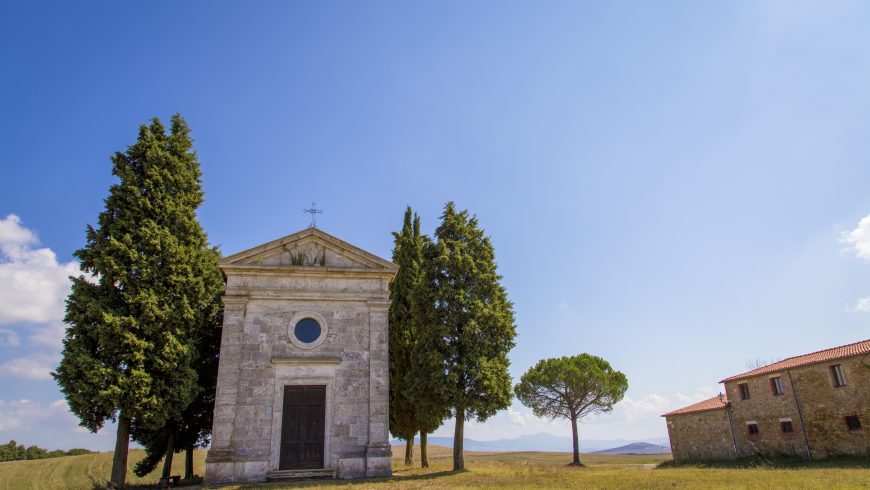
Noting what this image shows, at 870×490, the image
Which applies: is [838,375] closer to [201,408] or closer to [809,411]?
[809,411]

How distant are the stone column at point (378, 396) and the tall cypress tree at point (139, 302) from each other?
20.0 feet

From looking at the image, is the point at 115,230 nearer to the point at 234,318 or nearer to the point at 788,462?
the point at 234,318

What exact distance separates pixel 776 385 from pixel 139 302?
2982 centimetres

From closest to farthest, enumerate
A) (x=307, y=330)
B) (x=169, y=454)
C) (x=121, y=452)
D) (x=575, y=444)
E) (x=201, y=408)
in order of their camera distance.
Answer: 1. (x=121, y=452)
2. (x=307, y=330)
3. (x=169, y=454)
4. (x=201, y=408)
5. (x=575, y=444)

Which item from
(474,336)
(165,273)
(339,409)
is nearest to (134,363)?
(165,273)

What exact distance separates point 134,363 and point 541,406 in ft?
89.8

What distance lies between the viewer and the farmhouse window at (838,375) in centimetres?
2214

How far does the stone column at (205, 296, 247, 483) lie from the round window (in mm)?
1842

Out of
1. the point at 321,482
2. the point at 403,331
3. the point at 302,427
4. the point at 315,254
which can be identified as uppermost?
the point at 315,254

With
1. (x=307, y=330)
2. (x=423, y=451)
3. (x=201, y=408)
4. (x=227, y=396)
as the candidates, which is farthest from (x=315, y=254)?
(x=423, y=451)

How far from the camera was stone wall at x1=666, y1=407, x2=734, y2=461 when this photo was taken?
28.2 meters

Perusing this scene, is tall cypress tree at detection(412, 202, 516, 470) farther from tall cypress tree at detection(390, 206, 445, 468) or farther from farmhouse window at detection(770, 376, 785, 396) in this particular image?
farmhouse window at detection(770, 376, 785, 396)

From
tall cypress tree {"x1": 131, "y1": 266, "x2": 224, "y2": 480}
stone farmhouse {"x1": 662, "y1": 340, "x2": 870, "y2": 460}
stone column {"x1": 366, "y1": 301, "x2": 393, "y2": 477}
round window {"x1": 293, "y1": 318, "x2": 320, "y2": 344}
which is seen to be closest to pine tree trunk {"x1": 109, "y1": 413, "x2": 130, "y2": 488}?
tall cypress tree {"x1": 131, "y1": 266, "x2": 224, "y2": 480}

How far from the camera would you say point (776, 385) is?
25500 millimetres
